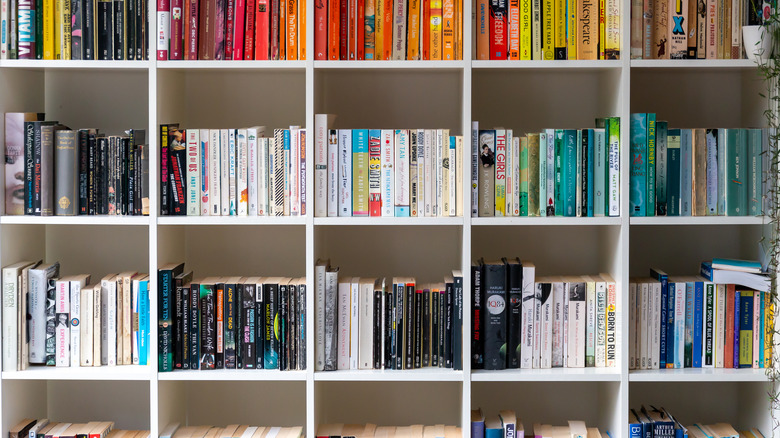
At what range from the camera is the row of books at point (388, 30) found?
7.21ft

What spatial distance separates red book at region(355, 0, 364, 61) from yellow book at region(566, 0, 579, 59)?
0.55 meters

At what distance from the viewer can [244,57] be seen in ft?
7.28

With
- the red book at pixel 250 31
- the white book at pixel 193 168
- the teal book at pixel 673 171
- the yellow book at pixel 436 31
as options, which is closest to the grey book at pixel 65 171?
the white book at pixel 193 168

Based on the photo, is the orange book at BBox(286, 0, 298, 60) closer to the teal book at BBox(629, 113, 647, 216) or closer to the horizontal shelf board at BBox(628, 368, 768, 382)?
the teal book at BBox(629, 113, 647, 216)

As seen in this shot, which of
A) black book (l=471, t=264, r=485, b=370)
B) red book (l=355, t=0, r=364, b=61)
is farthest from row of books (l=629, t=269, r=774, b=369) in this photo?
red book (l=355, t=0, r=364, b=61)

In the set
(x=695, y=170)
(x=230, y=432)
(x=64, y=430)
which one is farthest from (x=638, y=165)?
(x=64, y=430)

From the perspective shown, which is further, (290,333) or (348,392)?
(348,392)

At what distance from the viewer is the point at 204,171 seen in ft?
7.32

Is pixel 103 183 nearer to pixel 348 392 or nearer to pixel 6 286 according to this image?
pixel 6 286

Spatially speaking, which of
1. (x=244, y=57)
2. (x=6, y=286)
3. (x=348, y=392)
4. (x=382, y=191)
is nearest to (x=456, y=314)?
(x=382, y=191)

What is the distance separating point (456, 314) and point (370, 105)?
2.38ft

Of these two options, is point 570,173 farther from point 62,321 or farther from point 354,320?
point 62,321

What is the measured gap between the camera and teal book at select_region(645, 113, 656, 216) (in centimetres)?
220

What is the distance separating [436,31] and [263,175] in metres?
0.61
